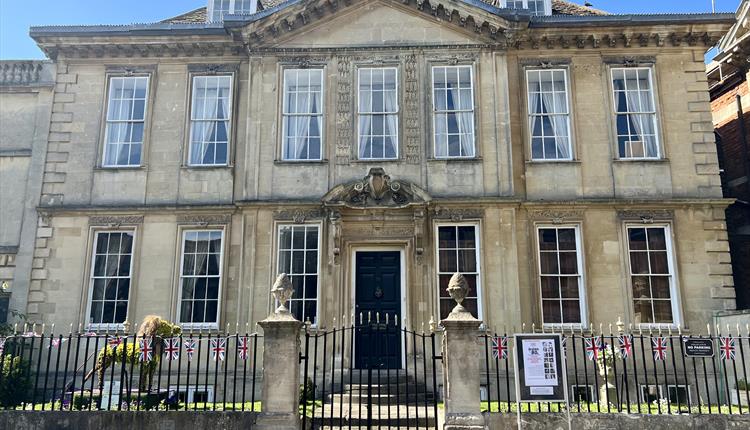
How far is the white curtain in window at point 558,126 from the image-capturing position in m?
15.4

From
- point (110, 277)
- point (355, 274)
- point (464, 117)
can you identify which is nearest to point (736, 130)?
point (464, 117)

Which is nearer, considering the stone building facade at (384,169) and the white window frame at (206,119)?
the stone building facade at (384,169)

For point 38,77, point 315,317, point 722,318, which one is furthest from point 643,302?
point 38,77

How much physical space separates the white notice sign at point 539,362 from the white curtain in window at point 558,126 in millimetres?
7348

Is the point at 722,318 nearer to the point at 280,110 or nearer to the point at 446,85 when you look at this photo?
the point at 446,85

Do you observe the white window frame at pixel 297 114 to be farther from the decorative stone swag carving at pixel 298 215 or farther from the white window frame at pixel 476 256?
the white window frame at pixel 476 256

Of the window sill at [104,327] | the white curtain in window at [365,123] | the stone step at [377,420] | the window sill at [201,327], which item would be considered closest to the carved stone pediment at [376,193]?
the white curtain in window at [365,123]

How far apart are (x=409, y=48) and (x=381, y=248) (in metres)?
5.13

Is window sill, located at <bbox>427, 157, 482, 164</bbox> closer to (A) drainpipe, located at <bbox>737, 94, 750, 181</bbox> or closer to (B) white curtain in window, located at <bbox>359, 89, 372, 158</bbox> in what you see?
(B) white curtain in window, located at <bbox>359, 89, 372, 158</bbox>

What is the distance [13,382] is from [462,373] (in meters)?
10.0

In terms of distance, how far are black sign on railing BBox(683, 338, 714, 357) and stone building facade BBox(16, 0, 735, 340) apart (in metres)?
4.52

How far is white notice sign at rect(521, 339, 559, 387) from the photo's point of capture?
8.96 m

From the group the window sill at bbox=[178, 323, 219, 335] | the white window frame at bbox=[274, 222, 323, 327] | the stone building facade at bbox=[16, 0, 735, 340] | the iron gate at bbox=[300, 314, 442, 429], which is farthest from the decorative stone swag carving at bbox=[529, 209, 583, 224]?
the window sill at bbox=[178, 323, 219, 335]

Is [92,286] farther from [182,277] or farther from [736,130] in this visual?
[736,130]
